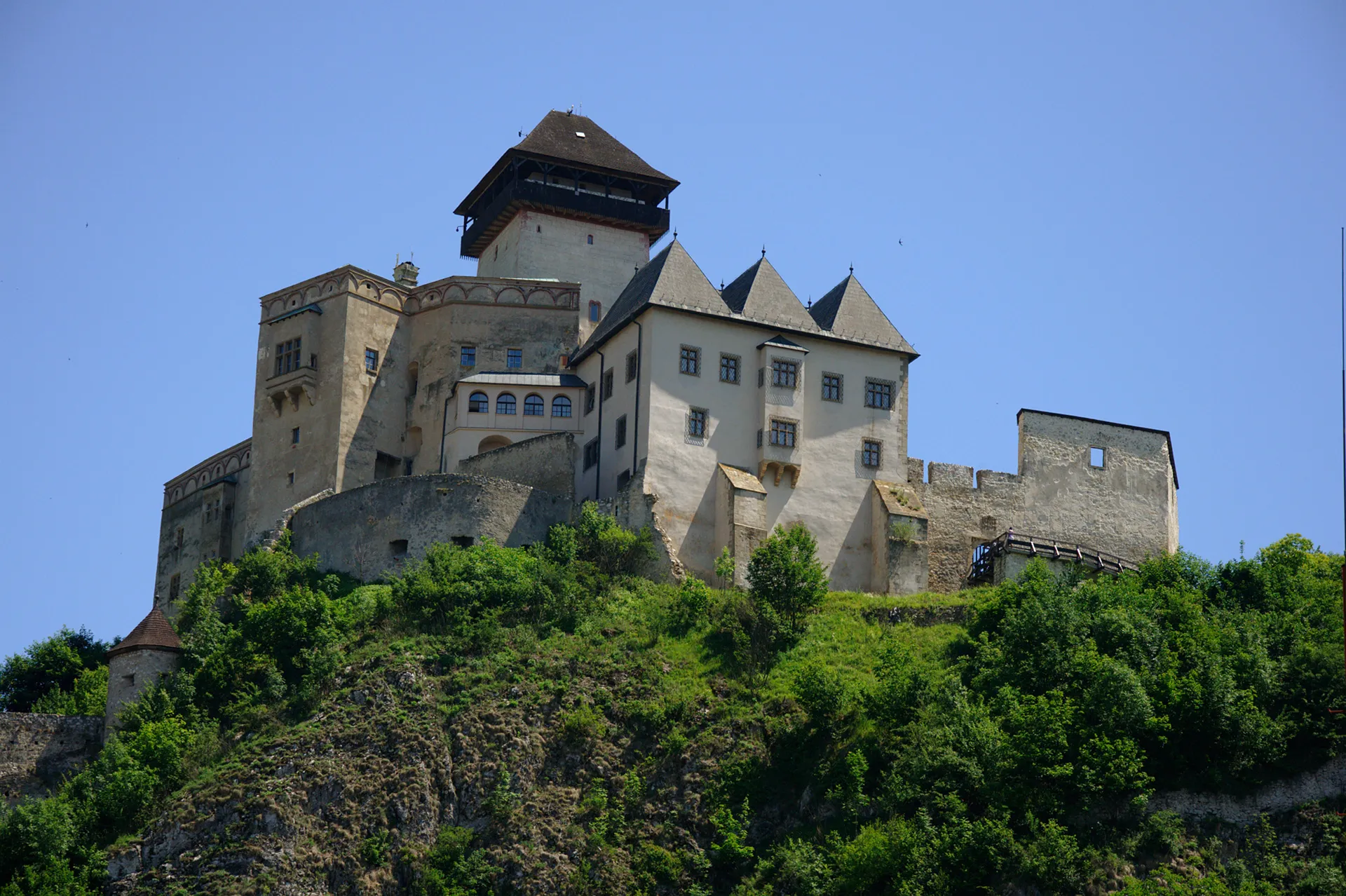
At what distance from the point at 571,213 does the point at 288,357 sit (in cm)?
1250

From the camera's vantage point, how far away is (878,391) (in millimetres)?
71250

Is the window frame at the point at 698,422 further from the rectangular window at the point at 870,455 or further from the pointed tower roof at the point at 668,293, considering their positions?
the rectangular window at the point at 870,455

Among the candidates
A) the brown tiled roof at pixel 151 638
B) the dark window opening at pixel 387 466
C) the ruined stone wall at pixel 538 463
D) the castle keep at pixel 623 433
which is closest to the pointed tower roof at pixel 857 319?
the castle keep at pixel 623 433

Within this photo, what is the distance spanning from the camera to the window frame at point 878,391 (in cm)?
7100

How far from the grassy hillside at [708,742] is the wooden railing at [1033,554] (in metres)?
5.29

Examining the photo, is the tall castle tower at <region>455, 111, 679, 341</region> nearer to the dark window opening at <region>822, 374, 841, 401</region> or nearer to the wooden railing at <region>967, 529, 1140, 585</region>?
the dark window opening at <region>822, 374, 841, 401</region>

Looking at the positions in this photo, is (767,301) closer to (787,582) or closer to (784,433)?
(784,433)

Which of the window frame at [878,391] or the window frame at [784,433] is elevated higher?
the window frame at [878,391]

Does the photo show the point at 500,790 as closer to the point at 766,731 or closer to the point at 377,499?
the point at 766,731

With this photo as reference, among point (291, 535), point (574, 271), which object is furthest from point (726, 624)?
point (574, 271)

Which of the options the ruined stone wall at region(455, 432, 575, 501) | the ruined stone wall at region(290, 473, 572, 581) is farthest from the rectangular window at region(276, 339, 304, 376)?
the ruined stone wall at region(290, 473, 572, 581)

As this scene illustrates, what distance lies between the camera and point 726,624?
2431 inches

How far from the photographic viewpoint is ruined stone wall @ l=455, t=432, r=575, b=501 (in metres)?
70.1

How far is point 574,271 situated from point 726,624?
22.2 m
